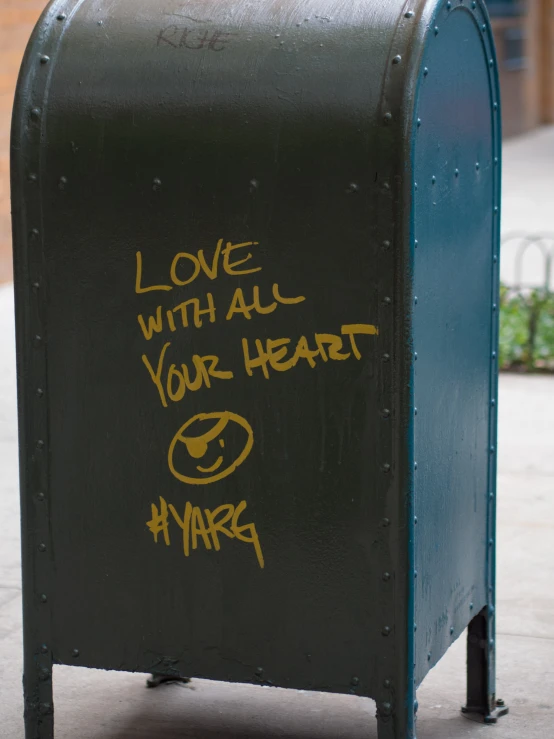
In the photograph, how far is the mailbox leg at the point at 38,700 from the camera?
341 cm

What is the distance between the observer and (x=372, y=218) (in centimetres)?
303

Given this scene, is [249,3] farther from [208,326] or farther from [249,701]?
[249,701]

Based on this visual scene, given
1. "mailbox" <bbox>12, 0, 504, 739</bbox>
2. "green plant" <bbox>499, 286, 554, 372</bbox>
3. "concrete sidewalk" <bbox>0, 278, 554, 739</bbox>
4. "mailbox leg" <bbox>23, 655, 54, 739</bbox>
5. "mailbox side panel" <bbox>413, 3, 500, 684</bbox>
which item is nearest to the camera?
"mailbox" <bbox>12, 0, 504, 739</bbox>

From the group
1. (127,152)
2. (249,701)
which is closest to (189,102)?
(127,152)

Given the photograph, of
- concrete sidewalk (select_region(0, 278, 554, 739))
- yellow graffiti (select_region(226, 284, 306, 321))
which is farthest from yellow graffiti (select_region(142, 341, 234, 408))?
concrete sidewalk (select_region(0, 278, 554, 739))

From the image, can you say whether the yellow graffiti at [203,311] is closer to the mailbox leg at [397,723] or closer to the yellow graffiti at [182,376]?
the yellow graffiti at [182,376]

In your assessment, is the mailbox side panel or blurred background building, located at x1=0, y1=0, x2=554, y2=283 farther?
blurred background building, located at x1=0, y1=0, x2=554, y2=283

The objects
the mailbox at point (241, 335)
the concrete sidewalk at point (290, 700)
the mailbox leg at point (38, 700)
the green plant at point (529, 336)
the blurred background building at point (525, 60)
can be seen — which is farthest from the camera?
the blurred background building at point (525, 60)

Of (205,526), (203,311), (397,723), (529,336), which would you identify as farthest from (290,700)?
(529,336)

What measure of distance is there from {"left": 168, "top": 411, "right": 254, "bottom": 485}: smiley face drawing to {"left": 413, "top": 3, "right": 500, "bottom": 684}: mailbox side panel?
45 centimetres

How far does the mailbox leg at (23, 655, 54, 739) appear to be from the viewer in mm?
3414

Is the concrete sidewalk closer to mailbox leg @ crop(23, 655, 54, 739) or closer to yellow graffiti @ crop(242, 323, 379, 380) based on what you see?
mailbox leg @ crop(23, 655, 54, 739)

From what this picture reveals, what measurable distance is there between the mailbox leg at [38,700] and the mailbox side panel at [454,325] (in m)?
0.98

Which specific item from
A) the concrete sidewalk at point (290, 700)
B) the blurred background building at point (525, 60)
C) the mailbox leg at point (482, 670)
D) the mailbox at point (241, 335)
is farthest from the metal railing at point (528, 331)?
the blurred background building at point (525, 60)
